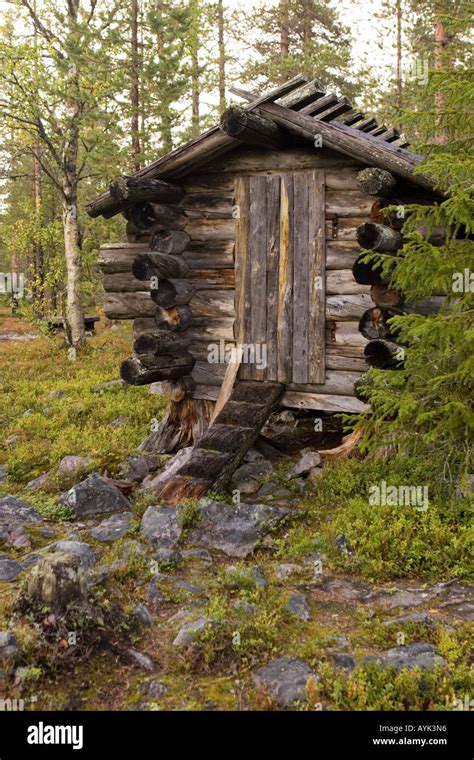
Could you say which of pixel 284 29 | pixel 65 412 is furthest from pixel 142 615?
pixel 284 29

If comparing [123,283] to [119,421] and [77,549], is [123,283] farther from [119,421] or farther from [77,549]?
[77,549]

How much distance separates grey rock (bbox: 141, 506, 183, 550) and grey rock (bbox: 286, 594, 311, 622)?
1825mm

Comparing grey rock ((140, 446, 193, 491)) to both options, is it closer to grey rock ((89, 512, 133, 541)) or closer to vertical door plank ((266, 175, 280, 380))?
grey rock ((89, 512, 133, 541))

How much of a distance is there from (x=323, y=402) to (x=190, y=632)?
4.93 metres

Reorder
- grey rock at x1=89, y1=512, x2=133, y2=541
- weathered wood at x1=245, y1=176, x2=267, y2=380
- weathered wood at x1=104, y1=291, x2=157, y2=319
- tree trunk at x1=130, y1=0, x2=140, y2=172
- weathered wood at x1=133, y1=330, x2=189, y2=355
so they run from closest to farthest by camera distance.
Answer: grey rock at x1=89, y1=512, x2=133, y2=541, weathered wood at x1=245, y1=176, x2=267, y2=380, weathered wood at x1=133, y1=330, x2=189, y2=355, weathered wood at x1=104, y1=291, x2=157, y2=319, tree trunk at x1=130, y1=0, x2=140, y2=172

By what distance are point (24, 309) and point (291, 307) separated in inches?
472

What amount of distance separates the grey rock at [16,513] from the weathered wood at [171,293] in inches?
143

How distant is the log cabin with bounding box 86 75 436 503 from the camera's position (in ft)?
27.3

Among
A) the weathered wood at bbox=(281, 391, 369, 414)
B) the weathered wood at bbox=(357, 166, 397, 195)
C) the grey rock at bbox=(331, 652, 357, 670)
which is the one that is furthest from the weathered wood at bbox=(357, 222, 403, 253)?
the grey rock at bbox=(331, 652, 357, 670)

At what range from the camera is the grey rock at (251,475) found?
8.59 metres

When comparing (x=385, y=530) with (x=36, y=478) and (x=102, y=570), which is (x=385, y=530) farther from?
(x=36, y=478)

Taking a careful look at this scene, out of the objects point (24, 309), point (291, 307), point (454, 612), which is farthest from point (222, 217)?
point (24, 309)

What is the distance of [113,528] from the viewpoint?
7.55 meters

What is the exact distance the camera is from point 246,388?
379 inches
